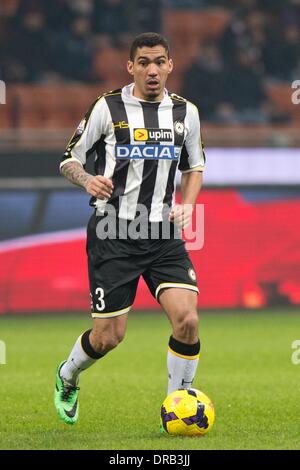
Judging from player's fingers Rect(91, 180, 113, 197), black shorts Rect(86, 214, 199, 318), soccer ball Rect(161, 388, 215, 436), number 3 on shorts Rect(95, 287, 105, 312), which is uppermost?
player's fingers Rect(91, 180, 113, 197)

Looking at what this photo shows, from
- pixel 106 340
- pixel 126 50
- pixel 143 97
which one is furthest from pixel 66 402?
pixel 126 50

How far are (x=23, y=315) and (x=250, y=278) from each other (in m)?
2.79

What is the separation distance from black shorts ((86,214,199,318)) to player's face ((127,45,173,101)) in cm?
82

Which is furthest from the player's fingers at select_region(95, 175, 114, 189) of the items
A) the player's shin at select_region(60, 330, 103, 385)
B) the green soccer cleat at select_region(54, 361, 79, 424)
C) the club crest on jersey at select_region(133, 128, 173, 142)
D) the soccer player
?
the green soccer cleat at select_region(54, 361, 79, 424)

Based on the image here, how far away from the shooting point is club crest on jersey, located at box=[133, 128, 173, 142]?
6.36 meters

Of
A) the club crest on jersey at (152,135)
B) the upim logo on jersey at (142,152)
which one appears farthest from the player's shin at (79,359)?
the club crest on jersey at (152,135)

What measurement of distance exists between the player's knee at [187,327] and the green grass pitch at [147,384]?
0.56 metres

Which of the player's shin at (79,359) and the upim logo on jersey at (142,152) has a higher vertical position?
the upim logo on jersey at (142,152)

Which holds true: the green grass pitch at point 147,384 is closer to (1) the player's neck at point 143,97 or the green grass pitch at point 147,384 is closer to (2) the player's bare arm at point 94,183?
(2) the player's bare arm at point 94,183

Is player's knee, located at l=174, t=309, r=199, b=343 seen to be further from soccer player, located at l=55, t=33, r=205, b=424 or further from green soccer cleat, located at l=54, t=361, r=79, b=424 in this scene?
green soccer cleat, located at l=54, t=361, r=79, b=424

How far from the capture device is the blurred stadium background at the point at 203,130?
42.6 ft

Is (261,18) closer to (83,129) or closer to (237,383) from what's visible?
(237,383)
